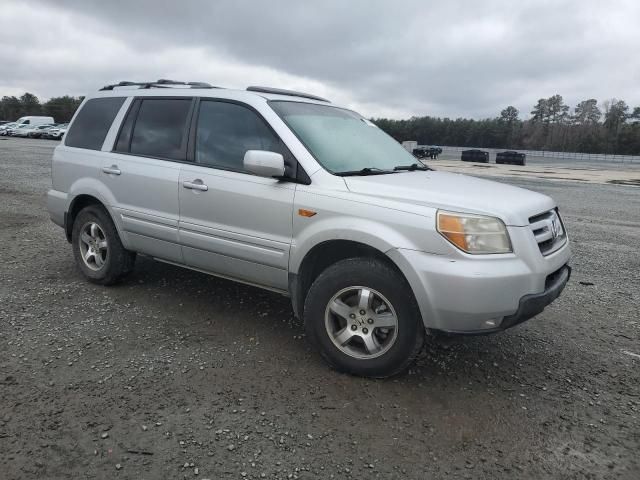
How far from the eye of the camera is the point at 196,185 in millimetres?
3904

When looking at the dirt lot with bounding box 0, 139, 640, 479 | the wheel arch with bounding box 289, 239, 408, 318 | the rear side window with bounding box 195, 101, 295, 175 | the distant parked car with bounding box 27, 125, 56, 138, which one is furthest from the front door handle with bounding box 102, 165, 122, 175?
the distant parked car with bounding box 27, 125, 56, 138

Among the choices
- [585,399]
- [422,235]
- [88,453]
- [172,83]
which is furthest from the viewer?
[172,83]

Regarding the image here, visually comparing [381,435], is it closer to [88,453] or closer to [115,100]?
[88,453]

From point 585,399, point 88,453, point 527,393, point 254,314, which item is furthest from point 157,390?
point 585,399

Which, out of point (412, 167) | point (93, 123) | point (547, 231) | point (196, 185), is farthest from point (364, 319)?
point (93, 123)

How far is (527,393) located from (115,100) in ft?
14.1

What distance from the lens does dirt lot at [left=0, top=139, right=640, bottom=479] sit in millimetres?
2473

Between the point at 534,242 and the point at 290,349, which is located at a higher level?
the point at 534,242

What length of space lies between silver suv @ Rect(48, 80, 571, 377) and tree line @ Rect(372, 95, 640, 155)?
9881cm

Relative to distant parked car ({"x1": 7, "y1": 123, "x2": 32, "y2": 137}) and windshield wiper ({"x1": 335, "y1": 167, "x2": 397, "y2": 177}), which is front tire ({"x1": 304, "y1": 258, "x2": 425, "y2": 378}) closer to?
windshield wiper ({"x1": 335, "y1": 167, "x2": 397, "y2": 177})

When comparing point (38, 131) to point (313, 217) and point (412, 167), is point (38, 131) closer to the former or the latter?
point (412, 167)

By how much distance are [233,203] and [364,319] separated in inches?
51.4

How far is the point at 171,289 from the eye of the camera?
4848 mm

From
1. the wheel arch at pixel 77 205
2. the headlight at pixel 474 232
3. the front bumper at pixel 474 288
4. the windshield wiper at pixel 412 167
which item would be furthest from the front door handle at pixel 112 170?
the headlight at pixel 474 232
